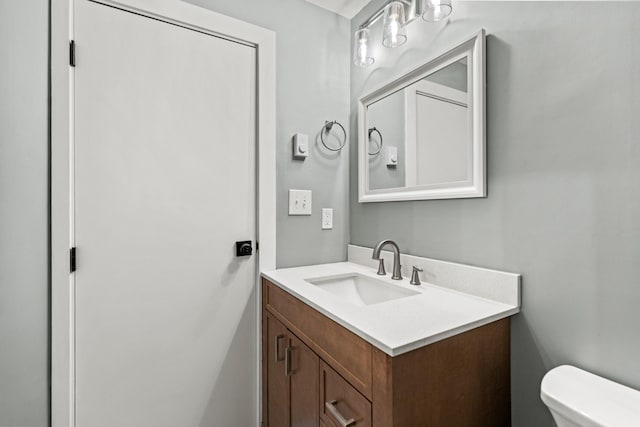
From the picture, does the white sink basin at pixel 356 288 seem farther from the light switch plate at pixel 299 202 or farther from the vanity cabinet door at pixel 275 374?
the light switch plate at pixel 299 202

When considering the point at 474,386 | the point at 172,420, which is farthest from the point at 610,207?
the point at 172,420

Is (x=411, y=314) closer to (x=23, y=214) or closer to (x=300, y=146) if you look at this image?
(x=300, y=146)

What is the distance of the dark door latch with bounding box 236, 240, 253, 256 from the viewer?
1440 millimetres

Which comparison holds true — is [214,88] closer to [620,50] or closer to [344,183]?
[344,183]

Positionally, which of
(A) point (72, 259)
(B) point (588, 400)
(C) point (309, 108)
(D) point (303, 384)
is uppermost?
(C) point (309, 108)

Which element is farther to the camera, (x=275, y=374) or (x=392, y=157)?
(x=392, y=157)

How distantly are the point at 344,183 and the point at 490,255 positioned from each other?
894 mm

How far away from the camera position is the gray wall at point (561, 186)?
0.74 m

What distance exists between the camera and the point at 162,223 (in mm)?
1293

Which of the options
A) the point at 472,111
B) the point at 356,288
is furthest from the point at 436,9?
the point at 356,288

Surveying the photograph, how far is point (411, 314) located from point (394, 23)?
1.18m

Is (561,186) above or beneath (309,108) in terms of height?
beneath

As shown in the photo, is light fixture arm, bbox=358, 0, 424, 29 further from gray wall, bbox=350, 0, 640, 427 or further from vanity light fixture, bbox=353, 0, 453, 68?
gray wall, bbox=350, 0, 640, 427

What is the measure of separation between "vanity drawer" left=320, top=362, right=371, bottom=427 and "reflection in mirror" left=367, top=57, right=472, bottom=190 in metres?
0.81
